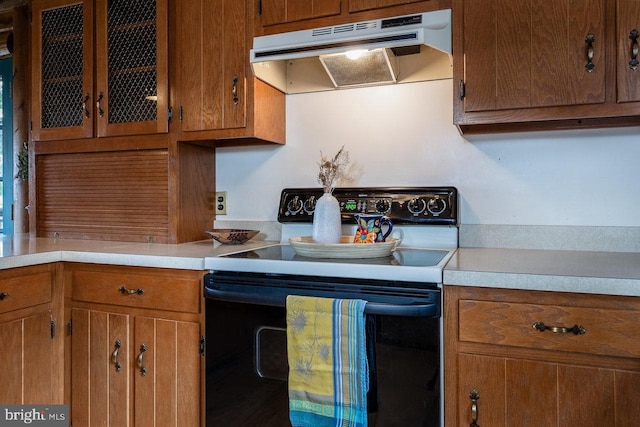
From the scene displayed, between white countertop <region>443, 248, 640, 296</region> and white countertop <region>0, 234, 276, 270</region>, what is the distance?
88 centimetres

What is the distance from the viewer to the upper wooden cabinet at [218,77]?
1816mm

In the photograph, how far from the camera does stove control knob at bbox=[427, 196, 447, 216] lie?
1.74 m

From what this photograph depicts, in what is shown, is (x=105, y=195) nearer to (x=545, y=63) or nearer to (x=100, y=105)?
(x=100, y=105)

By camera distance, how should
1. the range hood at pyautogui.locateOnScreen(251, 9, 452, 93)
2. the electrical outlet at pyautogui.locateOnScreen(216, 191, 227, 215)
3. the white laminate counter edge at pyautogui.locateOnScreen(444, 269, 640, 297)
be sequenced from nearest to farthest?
the white laminate counter edge at pyautogui.locateOnScreen(444, 269, 640, 297) → the range hood at pyautogui.locateOnScreen(251, 9, 452, 93) → the electrical outlet at pyautogui.locateOnScreen(216, 191, 227, 215)

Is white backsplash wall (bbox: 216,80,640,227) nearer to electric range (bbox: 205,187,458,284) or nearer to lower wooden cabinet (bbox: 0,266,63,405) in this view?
electric range (bbox: 205,187,458,284)

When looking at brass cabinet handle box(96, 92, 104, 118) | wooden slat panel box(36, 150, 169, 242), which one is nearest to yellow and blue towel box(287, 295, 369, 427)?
wooden slat panel box(36, 150, 169, 242)

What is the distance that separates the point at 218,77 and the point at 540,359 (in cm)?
159

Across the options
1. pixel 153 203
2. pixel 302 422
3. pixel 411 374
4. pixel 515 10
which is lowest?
pixel 302 422

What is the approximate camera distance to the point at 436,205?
69.1 inches

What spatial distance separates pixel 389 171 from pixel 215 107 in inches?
32.2

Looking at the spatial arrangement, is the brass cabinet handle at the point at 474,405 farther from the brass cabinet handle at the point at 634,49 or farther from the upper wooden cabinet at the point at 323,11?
the upper wooden cabinet at the point at 323,11

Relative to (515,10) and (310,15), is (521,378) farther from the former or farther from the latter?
(310,15)

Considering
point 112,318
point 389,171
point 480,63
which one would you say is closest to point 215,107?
point 389,171

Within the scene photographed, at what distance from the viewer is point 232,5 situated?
183 cm
